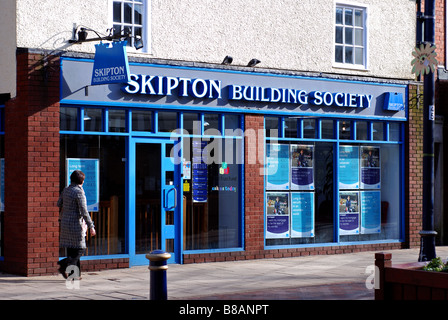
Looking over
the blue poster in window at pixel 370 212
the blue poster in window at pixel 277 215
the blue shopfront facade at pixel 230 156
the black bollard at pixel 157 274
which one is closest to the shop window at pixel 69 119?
the blue shopfront facade at pixel 230 156

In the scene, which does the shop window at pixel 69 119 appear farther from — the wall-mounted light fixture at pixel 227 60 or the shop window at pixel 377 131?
the shop window at pixel 377 131

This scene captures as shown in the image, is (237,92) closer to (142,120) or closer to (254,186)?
(254,186)

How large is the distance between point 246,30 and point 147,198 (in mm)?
3913

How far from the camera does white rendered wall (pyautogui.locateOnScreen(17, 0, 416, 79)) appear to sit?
1251 centimetres

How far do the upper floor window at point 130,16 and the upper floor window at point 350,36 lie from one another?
4.63m

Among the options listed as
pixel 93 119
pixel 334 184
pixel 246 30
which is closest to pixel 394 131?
pixel 334 184

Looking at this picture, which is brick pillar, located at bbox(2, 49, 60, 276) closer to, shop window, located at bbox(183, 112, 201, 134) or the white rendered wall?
the white rendered wall

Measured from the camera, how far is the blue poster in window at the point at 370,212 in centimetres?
1641

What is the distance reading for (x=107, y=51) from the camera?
12125 millimetres

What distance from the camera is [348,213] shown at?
16.1 metres
